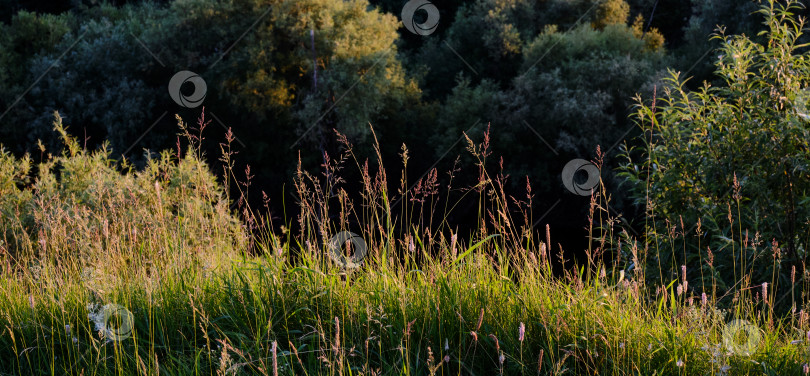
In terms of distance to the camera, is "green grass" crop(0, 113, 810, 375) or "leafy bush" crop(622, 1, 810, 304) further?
"leafy bush" crop(622, 1, 810, 304)

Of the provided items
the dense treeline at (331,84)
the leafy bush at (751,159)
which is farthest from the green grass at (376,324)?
the dense treeline at (331,84)

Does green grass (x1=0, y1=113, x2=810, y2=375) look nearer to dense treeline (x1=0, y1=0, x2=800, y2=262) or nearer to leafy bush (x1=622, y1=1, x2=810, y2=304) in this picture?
leafy bush (x1=622, y1=1, x2=810, y2=304)

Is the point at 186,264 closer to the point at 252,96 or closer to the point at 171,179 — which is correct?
the point at 171,179

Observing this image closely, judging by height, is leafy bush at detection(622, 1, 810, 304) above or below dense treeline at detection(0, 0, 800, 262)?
below

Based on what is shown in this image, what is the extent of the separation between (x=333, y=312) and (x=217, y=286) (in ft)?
1.84

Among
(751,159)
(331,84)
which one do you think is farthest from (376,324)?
(331,84)

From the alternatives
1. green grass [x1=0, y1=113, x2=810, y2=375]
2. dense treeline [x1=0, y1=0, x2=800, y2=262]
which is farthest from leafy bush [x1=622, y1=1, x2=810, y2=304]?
dense treeline [x1=0, y1=0, x2=800, y2=262]

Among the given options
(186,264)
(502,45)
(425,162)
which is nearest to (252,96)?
(425,162)

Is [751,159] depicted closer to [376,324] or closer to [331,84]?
[376,324]

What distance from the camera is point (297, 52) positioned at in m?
19.5

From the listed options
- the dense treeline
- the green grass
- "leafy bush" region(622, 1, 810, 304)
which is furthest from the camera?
the dense treeline

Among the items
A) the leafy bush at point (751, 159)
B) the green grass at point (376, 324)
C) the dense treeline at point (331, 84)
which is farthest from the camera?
the dense treeline at point (331, 84)

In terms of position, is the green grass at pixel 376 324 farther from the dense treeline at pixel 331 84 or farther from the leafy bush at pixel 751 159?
the dense treeline at pixel 331 84

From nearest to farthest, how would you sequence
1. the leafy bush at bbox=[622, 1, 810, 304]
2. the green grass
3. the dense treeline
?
the green grass
the leafy bush at bbox=[622, 1, 810, 304]
the dense treeline
